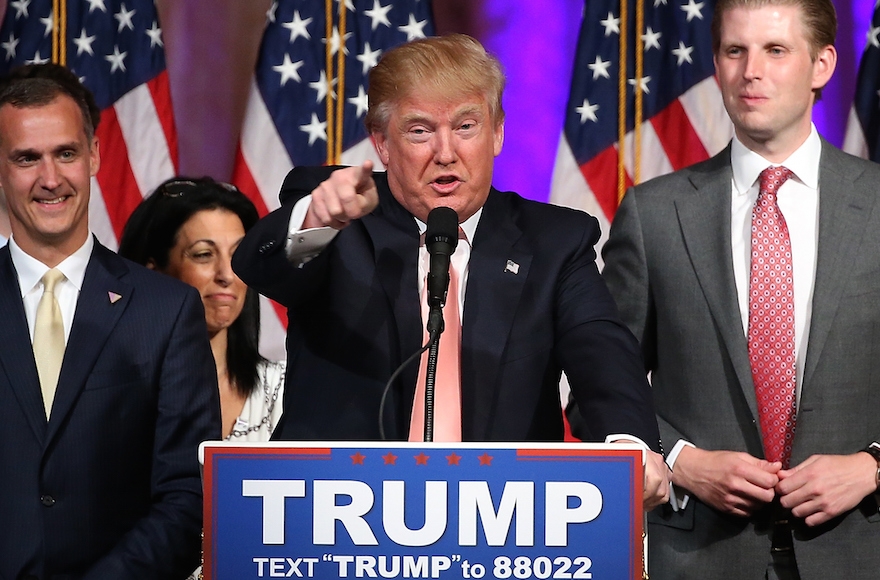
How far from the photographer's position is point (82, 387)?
6.84ft

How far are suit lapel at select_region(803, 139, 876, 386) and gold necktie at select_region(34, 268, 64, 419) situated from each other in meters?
1.39

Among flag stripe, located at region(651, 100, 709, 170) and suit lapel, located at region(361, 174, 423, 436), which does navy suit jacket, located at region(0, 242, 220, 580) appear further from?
flag stripe, located at region(651, 100, 709, 170)

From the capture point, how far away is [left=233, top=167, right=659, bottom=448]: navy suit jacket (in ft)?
6.26

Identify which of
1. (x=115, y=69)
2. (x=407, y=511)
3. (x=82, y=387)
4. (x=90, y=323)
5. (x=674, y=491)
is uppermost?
(x=115, y=69)

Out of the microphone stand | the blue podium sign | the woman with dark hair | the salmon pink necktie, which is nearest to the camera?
the blue podium sign

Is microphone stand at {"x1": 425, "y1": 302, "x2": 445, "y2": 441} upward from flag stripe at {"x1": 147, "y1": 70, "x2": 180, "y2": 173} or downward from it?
downward

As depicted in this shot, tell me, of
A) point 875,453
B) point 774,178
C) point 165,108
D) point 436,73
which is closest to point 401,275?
point 436,73

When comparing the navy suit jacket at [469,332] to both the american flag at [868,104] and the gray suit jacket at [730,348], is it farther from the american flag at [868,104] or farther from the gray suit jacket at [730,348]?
the american flag at [868,104]

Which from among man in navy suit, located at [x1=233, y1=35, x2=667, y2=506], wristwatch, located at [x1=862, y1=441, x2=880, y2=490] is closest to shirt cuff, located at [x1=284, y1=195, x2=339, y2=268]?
man in navy suit, located at [x1=233, y1=35, x2=667, y2=506]

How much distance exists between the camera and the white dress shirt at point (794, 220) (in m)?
2.29

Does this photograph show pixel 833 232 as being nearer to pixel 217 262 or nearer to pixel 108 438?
pixel 108 438

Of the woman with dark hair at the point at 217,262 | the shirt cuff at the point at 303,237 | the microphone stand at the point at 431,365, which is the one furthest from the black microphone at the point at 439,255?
the woman with dark hair at the point at 217,262

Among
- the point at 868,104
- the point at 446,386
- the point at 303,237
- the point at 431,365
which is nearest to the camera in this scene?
the point at 431,365

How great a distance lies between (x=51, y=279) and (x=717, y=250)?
1.29 m
